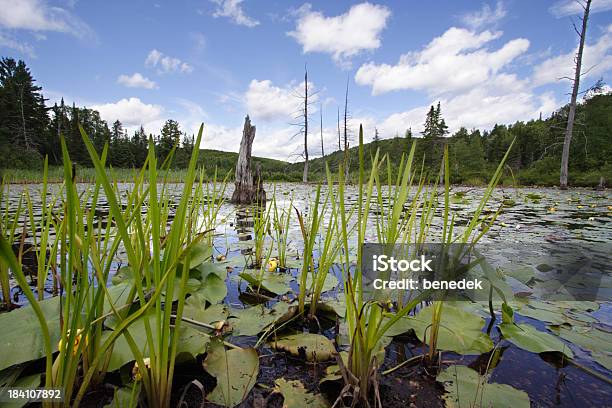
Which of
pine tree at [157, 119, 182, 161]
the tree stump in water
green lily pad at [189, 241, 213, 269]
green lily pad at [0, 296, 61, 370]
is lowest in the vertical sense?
green lily pad at [0, 296, 61, 370]

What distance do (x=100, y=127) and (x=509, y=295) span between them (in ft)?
162

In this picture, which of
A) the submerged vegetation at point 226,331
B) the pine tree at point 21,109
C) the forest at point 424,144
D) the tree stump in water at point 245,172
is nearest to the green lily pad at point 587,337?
the submerged vegetation at point 226,331

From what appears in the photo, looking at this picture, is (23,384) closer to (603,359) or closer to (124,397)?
(124,397)

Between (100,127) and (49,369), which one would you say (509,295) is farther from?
(100,127)

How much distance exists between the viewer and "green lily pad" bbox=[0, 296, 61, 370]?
23.9 inches

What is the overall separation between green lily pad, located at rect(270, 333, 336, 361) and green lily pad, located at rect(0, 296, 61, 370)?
0.57 m

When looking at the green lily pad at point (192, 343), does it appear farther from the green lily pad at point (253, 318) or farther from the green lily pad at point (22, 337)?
the green lily pad at point (22, 337)

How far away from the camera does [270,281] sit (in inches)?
55.5

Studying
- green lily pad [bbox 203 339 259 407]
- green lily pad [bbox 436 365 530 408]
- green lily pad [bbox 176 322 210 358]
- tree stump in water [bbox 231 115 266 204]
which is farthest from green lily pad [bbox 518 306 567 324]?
tree stump in water [bbox 231 115 266 204]

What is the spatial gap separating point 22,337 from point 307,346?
707 mm

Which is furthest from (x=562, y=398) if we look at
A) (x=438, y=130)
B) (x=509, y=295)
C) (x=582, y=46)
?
(x=438, y=130)

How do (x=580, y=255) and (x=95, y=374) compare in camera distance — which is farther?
(x=580, y=255)

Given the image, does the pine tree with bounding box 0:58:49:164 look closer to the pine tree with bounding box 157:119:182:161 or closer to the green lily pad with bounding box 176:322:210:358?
the pine tree with bounding box 157:119:182:161

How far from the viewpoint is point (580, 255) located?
6.25 ft
